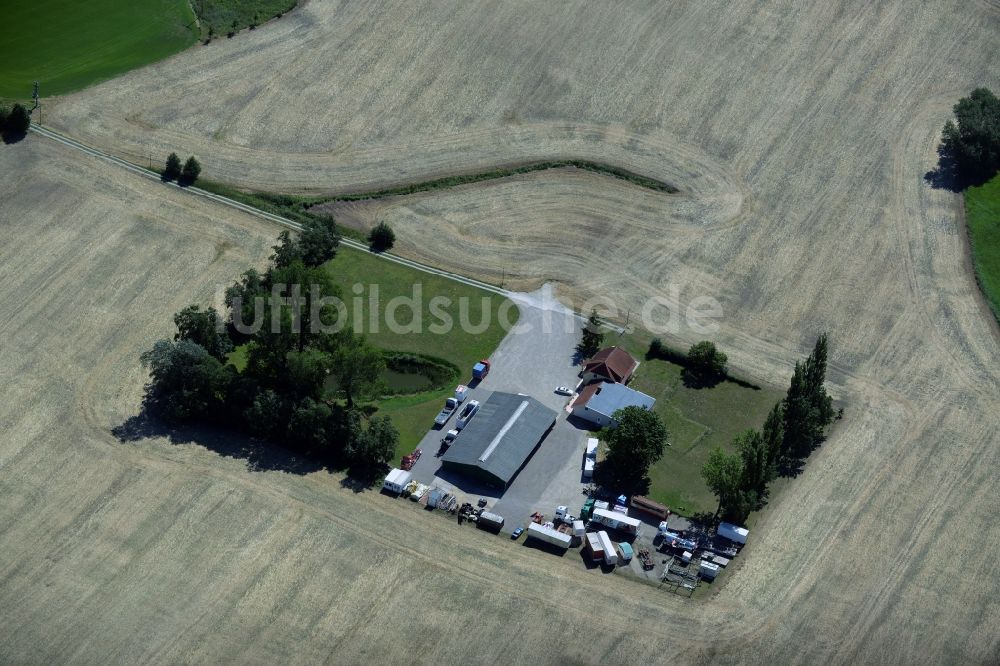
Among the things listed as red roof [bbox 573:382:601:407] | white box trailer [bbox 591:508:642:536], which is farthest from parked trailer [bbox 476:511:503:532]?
red roof [bbox 573:382:601:407]

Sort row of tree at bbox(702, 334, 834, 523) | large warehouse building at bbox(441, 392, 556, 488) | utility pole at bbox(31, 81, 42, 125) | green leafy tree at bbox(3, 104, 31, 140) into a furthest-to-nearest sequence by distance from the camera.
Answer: utility pole at bbox(31, 81, 42, 125)
green leafy tree at bbox(3, 104, 31, 140)
large warehouse building at bbox(441, 392, 556, 488)
row of tree at bbox(702, 334, 834, 523)

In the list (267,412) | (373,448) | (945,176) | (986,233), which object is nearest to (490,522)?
(373,448)

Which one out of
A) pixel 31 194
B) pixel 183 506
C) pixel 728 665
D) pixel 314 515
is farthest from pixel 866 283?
pixel 31 194

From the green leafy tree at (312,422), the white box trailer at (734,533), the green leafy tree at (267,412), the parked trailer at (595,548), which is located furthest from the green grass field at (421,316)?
the white box trailer at (734,533)

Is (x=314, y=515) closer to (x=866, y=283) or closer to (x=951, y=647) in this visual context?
(x=951, y=647)

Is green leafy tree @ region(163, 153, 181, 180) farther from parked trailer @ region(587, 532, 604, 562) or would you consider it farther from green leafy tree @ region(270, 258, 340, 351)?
parked trailer @ region(587, 532, 604, 562)
